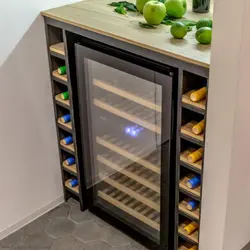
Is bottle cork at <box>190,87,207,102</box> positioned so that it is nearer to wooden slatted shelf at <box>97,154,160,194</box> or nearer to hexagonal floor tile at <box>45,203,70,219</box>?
wooden slatted shelf at <box>97,154,160,194</box>

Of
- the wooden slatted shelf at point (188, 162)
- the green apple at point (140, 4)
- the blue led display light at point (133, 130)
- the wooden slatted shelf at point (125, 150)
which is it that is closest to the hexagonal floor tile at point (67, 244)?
the wooden slatted shelf at point (125, 150)

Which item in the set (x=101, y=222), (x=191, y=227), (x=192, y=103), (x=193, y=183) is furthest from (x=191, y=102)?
(x=101, y=222)

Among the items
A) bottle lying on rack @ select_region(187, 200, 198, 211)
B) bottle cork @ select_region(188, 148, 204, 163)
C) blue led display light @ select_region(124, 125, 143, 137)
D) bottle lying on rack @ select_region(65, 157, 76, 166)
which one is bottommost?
bottle lying on rack @ select_region(65, 157, 76, 166)

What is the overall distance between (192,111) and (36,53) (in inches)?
27.4

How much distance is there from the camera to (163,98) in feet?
5.58

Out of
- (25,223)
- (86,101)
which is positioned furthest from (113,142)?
(25,223)

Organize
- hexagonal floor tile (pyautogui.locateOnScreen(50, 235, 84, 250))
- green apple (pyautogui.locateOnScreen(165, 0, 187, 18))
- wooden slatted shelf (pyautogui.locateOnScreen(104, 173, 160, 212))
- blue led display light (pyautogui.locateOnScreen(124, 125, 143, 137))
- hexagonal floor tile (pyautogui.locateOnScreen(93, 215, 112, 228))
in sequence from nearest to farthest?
green apple (pyautogui.locateOnScreen(165, 0, 187, 18)) → blue led display light (pyautogui.locateOnScreen(124, 125, 143, 137)) → wooden slatted shelf (pyautogui.locateOnScreen(104, 173, 160, 212)) → hexagonal floor tile (pyautogui.locateOnScreen(50, 235, 84, 250)) → hexagonal floor tile (pyautogui.locateOnScreen(93, 215, 112, 228))

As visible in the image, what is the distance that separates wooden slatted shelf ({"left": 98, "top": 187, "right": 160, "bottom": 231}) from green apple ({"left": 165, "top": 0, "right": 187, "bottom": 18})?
0.79 metres

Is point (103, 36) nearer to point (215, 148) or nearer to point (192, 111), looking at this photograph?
point (192, 111)

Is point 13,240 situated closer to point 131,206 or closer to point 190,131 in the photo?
point 131,206

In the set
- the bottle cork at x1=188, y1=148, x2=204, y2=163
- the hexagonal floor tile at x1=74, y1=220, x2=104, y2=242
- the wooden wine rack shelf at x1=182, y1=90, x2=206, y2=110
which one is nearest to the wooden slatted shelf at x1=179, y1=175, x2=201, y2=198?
the bottle cork at x1=188, y1=148, x2=204, y2=163

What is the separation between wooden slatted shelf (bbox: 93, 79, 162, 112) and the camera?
5.87 feet

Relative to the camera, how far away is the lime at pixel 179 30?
1.65 meters

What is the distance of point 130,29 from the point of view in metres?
1.77
